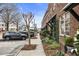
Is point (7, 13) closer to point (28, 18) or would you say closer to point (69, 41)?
point (28, 18)

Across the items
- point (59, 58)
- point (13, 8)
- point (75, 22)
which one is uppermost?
point (13, 8)

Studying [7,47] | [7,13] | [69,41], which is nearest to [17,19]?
[7,13]

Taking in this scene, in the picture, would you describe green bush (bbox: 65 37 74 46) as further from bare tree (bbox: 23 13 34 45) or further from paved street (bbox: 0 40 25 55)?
bare tree (bbox: 23 13 34 45)

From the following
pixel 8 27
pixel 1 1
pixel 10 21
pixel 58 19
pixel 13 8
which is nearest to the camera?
pixel 1 1

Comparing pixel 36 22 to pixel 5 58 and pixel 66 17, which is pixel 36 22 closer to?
pixel 66 17

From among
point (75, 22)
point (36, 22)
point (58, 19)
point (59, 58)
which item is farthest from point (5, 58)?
point (58, 19)

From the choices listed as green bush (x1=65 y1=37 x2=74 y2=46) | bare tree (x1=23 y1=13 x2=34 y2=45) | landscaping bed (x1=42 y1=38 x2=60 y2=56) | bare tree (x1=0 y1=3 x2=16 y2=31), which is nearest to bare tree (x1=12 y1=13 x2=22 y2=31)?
bare tree (x1=0 y1=3 x2=16 y2=31)

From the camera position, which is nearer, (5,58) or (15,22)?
(5,58)

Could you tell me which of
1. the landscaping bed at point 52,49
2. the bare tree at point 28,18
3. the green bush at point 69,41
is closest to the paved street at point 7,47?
the bare tree at point 28,18

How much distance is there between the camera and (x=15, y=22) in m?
13.1

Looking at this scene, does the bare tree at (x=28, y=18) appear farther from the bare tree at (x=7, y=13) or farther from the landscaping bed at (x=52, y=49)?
the landscaping bed at (x=52, y=49)

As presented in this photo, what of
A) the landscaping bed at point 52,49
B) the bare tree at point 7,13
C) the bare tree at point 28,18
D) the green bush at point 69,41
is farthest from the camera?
the bare tree at point 28,18

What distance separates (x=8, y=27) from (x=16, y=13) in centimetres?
164

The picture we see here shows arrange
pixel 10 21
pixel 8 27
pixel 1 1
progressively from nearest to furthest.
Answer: pixel 1 1 < pixel 10 21 < pixel 8 27
